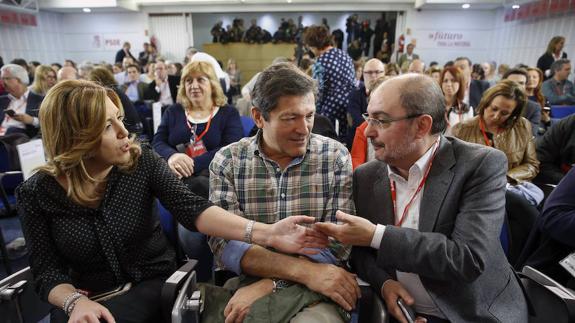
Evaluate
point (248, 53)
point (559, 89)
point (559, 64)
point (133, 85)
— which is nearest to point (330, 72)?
point (559, 64)

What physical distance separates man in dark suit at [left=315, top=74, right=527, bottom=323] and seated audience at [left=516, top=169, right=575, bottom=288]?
0.34m

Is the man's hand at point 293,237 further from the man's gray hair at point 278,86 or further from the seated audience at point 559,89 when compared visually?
the seated audience at point 559,89

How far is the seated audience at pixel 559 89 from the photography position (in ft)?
17.6

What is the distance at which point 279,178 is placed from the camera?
143 cm

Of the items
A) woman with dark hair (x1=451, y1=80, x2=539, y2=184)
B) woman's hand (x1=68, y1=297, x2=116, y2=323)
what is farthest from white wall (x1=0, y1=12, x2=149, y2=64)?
woman's hand (x1=68, y1=297, x2=116, y2=323)

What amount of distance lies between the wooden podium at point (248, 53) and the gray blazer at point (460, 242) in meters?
11.8

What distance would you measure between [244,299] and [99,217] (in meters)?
0.65

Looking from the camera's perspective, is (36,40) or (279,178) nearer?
(279,178)

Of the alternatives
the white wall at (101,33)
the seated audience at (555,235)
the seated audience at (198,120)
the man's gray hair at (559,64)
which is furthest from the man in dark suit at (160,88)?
the white wall at (101,33)

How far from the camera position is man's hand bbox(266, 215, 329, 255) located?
1.23 m

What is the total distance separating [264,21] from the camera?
13.5 metres

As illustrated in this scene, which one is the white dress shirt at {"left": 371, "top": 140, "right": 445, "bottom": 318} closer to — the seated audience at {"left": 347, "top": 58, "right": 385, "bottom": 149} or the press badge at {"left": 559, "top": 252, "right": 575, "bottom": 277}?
the press badge at {"left": 559, "top": 252, "right": 575, "bottom": 277}

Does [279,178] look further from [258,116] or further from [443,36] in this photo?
[443,36]

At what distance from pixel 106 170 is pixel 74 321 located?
1.88 feet
